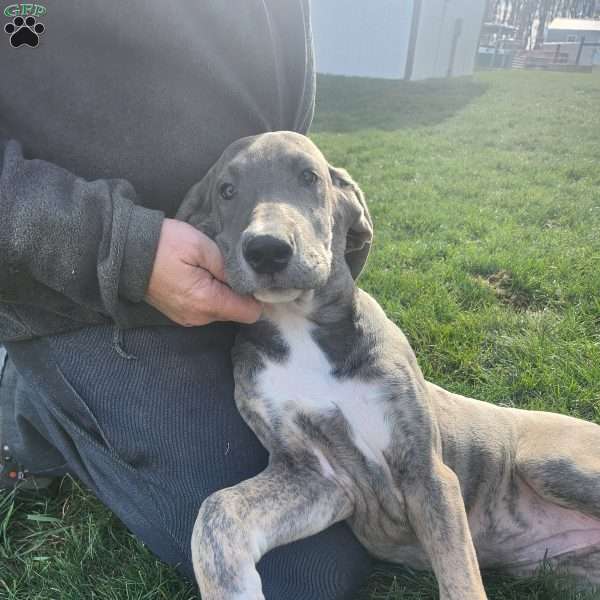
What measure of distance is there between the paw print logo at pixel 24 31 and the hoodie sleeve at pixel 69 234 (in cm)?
39

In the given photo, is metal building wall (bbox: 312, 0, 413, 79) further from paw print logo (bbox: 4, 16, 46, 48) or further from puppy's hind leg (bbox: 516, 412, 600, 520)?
puppy's hind leg (bbox: 516, 412, 600, 520)

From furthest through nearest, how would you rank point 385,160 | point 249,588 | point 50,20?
point 385,160
point 50,20
point 249,588

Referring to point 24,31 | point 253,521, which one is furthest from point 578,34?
point 253,521

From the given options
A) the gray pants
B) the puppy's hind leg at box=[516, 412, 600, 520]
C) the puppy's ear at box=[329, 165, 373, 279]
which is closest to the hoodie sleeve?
the gray pants

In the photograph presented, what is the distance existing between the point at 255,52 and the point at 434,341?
85.2 inches

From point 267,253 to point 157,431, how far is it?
97cm

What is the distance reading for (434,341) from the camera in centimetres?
444

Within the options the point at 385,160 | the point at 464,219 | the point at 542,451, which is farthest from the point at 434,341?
the point at 385,160

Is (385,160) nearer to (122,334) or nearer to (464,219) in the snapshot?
(464,219)

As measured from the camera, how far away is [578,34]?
4569 cm

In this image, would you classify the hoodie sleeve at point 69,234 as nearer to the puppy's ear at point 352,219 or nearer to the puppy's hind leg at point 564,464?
the puppy's ear at point 352,219

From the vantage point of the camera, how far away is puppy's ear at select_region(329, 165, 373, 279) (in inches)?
114

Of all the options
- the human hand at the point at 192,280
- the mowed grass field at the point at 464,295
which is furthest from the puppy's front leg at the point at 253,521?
the human hand at the point at 192,280

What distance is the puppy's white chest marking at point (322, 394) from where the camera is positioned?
104 inches
